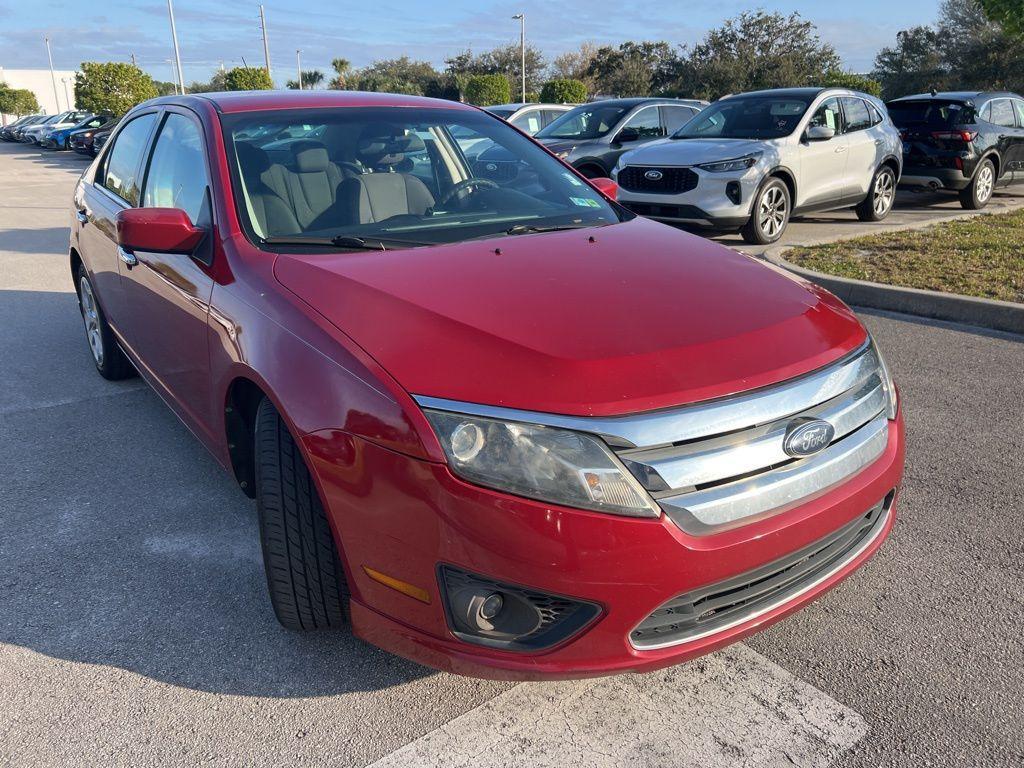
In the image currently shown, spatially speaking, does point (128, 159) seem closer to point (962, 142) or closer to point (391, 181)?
point (391, 181)

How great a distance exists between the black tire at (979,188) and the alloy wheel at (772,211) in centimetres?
382

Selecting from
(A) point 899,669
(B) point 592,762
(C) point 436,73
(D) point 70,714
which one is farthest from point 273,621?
(C) point 436,73

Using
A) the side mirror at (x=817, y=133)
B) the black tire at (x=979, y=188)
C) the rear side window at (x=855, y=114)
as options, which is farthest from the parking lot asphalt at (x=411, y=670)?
the black tire at (x=979, y=188)

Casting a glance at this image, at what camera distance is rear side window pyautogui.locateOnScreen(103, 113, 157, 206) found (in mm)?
4066

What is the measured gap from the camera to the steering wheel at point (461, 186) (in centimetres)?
327

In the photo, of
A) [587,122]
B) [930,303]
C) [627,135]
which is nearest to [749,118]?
[627,135]

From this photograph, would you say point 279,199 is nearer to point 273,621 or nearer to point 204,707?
point 273,621

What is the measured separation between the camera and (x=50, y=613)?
107 inches

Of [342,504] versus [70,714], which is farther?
[70,714]

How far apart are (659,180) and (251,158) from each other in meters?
6.69

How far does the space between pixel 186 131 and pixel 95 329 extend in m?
2.01

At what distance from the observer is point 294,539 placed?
226cm

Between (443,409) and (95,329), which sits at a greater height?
(443,409)

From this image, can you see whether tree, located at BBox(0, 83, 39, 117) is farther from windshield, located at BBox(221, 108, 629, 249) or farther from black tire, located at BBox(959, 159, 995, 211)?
windshield, located at BBox(221, 108, 629, 249)
